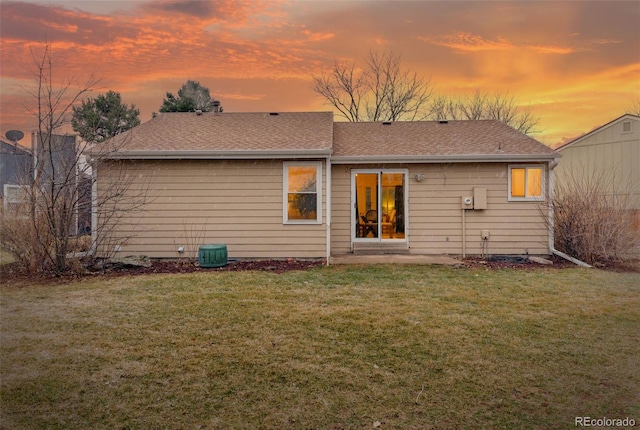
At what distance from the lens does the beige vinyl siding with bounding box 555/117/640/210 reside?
16.3 metres

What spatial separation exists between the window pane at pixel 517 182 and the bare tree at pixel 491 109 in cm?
1624

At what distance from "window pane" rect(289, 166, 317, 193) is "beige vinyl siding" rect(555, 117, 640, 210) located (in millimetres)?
10164

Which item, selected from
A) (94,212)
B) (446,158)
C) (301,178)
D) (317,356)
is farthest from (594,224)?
(94,212)

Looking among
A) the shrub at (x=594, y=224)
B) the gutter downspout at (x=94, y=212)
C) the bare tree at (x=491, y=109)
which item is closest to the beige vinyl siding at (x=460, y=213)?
the shrub at (x=594, y=224)

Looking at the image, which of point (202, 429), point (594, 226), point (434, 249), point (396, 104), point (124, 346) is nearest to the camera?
point (202, 429)

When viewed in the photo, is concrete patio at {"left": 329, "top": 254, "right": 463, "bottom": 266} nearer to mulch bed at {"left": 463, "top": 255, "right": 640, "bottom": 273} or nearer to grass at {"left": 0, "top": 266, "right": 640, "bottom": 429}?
mulch bed at {"left": 463, "top": 255, "right": 640, "bottom": 273}

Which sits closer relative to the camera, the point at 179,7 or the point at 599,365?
the point at 599,365

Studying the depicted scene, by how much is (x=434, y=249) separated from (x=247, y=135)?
224 inches

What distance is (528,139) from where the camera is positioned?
39.0 ft

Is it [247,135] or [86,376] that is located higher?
[247,135]

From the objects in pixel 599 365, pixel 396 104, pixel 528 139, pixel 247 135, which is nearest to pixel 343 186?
pixel 247 135

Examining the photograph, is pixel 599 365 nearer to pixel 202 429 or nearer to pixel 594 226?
pixel 202 429

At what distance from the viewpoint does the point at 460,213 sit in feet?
36.7

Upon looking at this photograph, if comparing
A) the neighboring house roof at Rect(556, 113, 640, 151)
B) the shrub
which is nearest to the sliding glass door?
the shrub
